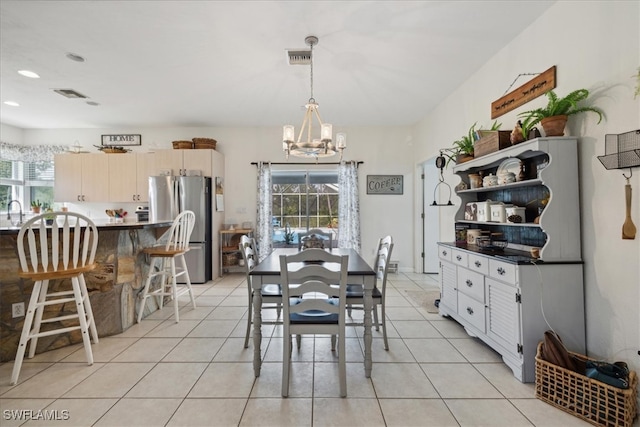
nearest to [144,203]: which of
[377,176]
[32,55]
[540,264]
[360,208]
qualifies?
[32,55]

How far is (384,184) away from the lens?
17.6 ft

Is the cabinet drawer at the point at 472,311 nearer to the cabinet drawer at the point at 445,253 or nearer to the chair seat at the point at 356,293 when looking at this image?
the cabinet drawer at the point at 445,253

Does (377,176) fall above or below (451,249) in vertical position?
above

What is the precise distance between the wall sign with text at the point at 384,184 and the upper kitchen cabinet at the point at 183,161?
290 cm

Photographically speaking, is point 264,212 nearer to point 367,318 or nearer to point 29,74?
point 29,74

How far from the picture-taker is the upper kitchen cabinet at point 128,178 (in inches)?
195

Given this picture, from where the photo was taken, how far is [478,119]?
324 cm

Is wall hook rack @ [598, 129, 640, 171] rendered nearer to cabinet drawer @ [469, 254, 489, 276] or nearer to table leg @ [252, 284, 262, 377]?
cabinet drawer @ [469, 254, 489, 276]

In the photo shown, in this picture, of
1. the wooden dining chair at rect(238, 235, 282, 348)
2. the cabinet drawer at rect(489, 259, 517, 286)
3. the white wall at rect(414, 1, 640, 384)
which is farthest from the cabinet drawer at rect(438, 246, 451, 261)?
the wooden dining chair at rect(238, 235, 282, 348)

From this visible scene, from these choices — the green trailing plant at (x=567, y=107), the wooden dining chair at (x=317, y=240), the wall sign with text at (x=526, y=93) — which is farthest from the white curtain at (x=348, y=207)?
the green trailing plant at (x=567, y=107)

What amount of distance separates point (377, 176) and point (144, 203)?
4.33m

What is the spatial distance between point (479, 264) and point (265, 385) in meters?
1.97

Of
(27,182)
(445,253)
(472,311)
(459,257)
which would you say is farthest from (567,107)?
(27,182)

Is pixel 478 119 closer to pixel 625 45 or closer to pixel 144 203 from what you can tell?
pixel 625 45
